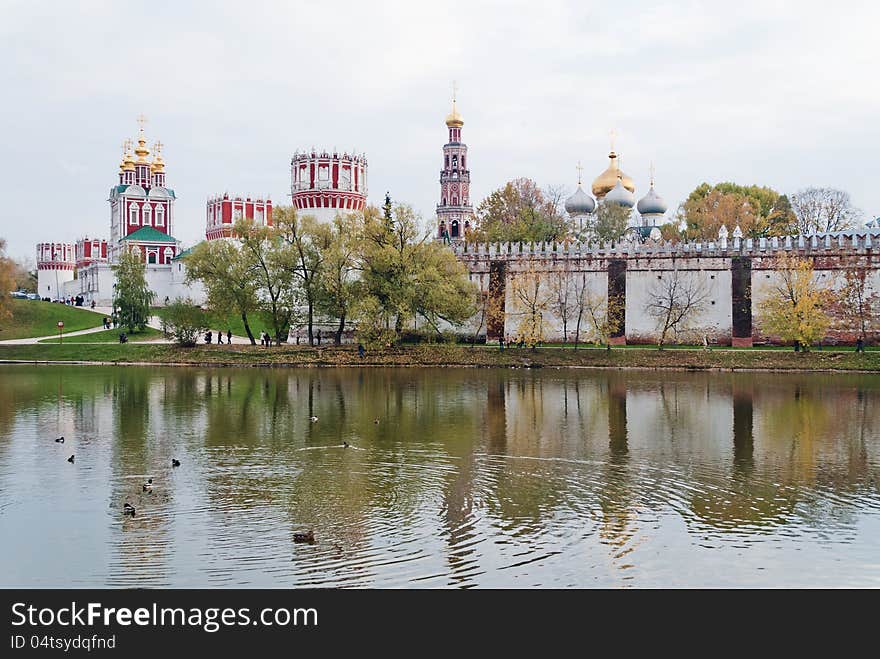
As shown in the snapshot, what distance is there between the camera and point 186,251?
6812 centimetres

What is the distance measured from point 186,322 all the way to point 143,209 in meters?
33.0

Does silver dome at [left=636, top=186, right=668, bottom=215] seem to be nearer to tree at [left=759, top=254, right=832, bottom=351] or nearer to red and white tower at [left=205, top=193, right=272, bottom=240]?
tree at [left=759, top=254, right=832, bottom=351]

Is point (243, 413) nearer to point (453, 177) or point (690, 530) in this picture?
point (690, 530)

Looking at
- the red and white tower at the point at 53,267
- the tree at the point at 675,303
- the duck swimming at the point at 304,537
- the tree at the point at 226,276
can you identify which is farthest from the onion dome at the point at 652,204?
the red and white tower at the point at 53,267

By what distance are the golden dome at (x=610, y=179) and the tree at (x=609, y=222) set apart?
5361 millimetres

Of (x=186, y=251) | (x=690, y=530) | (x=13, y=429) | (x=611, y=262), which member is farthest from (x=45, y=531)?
(x=186, y=251)

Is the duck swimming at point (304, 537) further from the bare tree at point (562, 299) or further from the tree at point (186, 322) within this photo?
the tree at point (186, 322)

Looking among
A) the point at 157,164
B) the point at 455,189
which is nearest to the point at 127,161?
the point at 157,164

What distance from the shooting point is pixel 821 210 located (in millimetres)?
56906

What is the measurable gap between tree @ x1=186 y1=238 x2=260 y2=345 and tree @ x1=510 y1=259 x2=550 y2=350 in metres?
11.5

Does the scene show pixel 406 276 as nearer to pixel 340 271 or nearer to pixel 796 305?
pixel 340 271

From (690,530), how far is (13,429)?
13.3m
